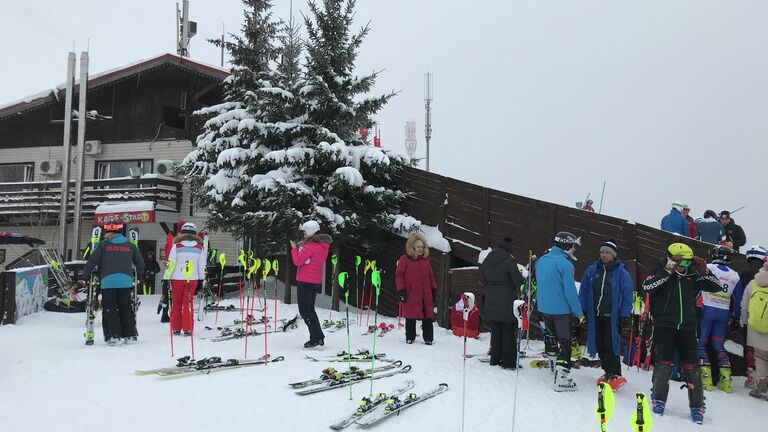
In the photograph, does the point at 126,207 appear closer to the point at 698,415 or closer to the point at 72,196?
the point at 72,196

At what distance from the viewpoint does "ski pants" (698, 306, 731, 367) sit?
7.14m

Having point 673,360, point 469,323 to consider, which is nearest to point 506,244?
point 673,360

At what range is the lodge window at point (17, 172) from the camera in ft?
72.5

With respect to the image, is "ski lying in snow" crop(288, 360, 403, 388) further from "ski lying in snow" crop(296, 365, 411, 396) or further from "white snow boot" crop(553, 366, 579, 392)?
"white snow boot" crop(553, 366, 579, 392)

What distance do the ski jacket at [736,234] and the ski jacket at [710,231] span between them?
57cm

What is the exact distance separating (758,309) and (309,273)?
6208 millimetres

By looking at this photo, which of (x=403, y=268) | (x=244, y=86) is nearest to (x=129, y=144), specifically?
(x=244, y=86)

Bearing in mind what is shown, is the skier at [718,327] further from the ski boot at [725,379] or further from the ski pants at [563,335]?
the ski pants at [563,335]

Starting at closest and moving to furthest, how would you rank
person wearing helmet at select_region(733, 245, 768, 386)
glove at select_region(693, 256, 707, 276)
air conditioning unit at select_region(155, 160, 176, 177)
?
glove at select_region(693, 256, 707, 276) < person wearing helmet at select_region(733, 245, 768, 386) < air conditioning unit at select_region(155, 160, 176, 177)

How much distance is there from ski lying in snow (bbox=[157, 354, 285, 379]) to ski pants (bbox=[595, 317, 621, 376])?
14.0ft

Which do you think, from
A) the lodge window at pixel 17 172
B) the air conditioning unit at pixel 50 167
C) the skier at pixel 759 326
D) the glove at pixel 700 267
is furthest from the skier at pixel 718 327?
the lodge window at pixel 17 172

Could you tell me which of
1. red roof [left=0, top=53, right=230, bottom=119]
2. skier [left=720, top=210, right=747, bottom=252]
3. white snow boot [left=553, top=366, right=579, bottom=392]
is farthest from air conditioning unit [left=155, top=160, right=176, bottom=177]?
skier [left=720, top=210, right=747, bottom=252]

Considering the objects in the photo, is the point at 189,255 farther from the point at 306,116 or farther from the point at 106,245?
the point at 306,116

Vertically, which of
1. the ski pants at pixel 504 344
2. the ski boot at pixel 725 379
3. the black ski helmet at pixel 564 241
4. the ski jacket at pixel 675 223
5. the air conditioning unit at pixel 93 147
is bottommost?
the ski boot at pixel 725 379
